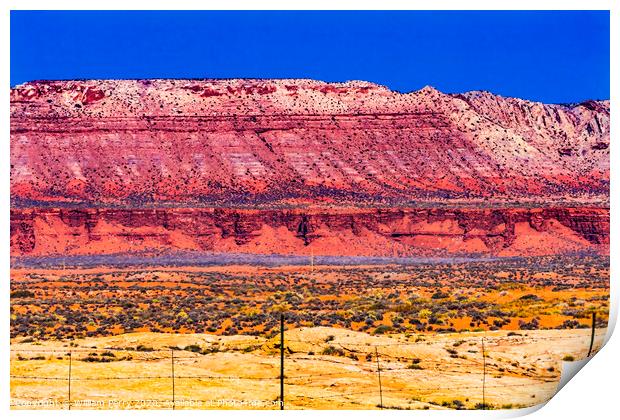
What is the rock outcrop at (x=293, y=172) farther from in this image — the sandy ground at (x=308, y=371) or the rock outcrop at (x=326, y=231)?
the sandy ground at (x=308, y=371)

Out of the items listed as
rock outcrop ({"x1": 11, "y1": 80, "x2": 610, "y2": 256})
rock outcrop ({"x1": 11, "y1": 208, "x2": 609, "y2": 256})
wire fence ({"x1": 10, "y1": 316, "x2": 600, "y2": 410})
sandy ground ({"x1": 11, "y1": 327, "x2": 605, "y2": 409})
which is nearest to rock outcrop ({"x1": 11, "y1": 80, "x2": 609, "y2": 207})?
rock outcrop ({"x1": 11, "y1": 80, "x2": 610, "y2": 256})

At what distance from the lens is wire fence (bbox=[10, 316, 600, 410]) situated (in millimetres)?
16797

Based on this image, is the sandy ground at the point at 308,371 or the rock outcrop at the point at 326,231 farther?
the rock outcrop at the point at 326,231

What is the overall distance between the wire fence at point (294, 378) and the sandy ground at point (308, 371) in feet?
0.07

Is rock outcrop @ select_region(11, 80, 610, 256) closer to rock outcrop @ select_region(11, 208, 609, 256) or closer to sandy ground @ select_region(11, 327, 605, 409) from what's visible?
rock outcrop @ select_region(11, 208, 609, 256)

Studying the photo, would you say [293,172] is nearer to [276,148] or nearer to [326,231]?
[276,148]

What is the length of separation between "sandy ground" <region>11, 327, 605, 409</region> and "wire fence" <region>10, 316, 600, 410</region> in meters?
0.02

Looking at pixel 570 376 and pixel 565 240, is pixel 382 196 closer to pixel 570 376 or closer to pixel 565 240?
pixel 565 240

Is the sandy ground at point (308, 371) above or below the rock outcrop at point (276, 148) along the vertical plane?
below

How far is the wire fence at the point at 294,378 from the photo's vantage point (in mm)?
16797

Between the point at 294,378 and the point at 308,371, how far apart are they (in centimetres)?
54

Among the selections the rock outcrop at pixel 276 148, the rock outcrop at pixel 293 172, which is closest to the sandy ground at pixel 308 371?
the rock outcrop at pixel 293 172

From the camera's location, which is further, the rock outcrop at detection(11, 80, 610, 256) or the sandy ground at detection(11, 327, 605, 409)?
the rock outcrop at detection(11, 80, 610, 256)

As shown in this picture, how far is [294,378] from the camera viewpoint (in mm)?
18641
